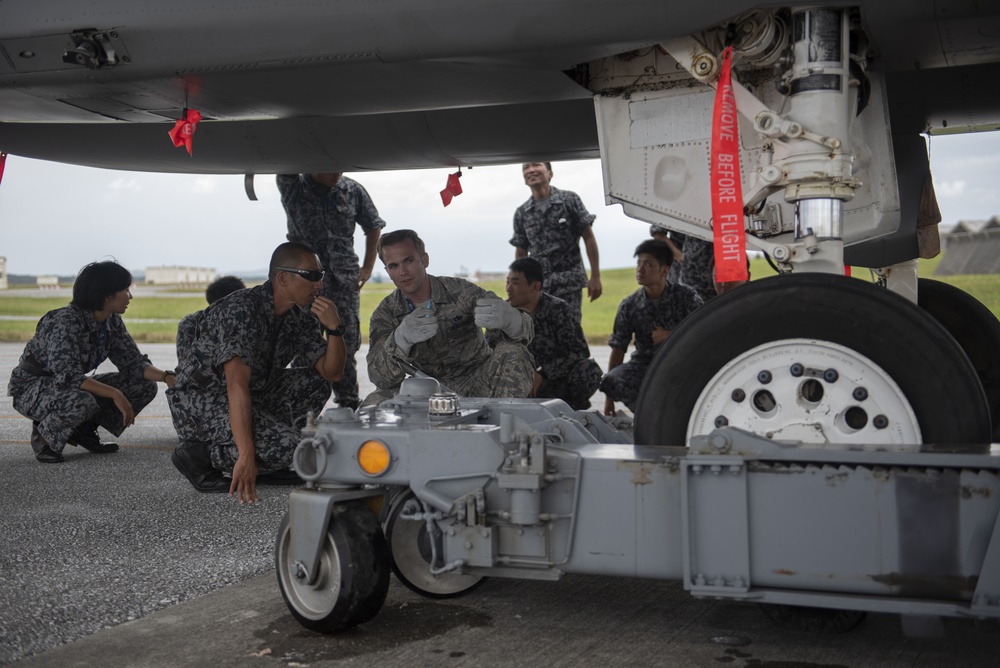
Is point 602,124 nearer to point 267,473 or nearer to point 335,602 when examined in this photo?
point 335,602

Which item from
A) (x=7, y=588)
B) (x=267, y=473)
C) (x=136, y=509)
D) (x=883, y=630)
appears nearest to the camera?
(x=883, y=630)

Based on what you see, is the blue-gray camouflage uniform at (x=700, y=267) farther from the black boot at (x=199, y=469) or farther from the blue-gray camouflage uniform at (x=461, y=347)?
the black boot at (x=199, y=469)

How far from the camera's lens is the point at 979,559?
1835 millimetres

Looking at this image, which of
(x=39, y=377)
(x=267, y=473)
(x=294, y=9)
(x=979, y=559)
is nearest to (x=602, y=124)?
(x=294, y=9)

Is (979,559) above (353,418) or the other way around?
the other way around

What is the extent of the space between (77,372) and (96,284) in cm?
50

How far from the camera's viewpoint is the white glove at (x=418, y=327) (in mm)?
3859

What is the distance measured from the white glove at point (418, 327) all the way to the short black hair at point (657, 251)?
2293 mm

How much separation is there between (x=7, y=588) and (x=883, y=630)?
8.26ft

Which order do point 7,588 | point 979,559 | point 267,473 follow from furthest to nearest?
point 267,473, point 7,588, point 979,559

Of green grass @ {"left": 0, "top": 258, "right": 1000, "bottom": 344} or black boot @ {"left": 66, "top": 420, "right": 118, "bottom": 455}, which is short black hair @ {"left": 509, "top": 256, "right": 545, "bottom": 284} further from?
green grass @ {"left": 0, "top": 258, "right": 1000, "bottom": 344}

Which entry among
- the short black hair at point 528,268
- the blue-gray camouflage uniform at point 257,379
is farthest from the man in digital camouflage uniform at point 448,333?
the short black hair at point 528,268

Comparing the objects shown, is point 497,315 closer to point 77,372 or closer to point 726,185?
point 726,185

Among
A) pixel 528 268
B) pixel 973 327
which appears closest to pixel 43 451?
pixel 528 268
